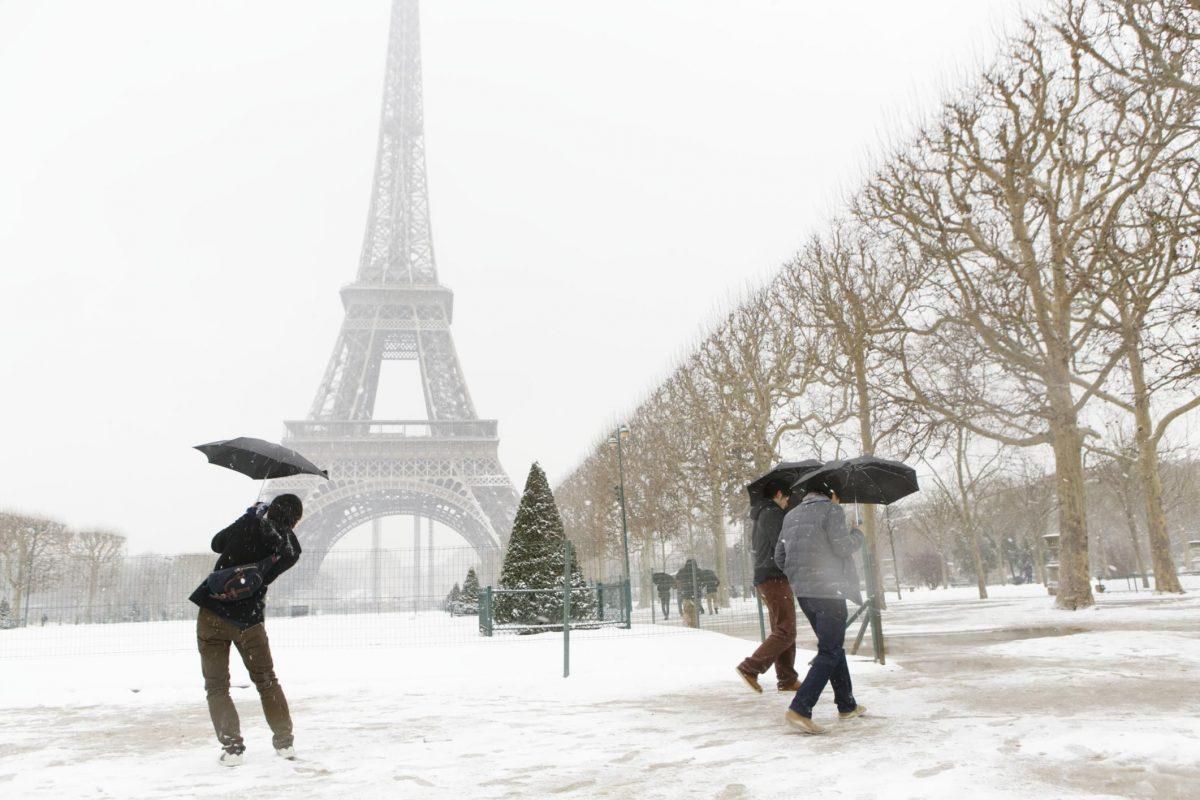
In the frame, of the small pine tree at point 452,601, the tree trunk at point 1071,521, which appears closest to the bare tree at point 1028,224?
the tree trunk at point 1071,521

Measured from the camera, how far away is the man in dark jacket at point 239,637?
5000mm

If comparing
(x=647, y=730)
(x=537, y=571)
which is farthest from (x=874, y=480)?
(x=537, y=571)

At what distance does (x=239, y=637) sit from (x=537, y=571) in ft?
44.8

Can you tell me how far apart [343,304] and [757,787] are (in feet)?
190

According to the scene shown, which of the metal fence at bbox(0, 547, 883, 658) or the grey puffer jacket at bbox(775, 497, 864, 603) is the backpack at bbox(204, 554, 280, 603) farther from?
the metal fence at bbox(0, 547, 883, 658)

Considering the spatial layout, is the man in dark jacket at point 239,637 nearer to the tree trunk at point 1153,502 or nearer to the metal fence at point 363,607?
the metal fence at point 363,607

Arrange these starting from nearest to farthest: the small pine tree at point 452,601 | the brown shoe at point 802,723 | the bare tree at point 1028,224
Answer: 1. the brown shoe at point 802,723
2. the bare tree at point 1028,224
3. the small pine tree at point 452,601

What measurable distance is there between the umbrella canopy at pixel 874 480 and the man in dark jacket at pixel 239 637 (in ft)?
12.5

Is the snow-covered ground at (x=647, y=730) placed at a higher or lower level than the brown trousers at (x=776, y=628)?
lower

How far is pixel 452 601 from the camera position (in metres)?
26.9

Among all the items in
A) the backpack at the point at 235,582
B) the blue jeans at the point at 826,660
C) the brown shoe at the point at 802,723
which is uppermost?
the backpack at the point at 235,582

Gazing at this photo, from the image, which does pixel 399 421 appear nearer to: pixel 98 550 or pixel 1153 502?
pixel 98 550

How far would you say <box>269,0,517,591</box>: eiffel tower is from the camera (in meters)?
50.0

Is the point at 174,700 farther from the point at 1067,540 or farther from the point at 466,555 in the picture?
the point at 466,555
